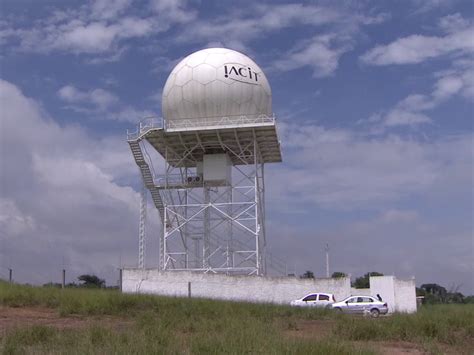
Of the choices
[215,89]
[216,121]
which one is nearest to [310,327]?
[216,121]

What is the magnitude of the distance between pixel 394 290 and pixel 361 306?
20.3 feet

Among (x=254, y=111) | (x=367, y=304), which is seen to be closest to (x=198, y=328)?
Answer: (x=367, y=304)

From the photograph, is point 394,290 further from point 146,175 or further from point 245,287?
point 146,175

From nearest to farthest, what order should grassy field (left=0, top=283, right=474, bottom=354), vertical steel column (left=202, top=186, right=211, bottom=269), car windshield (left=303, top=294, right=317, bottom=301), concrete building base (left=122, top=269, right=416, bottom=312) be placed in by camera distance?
grassy field (left=0, top=283, right=474, bottom=354) < concrete building base (left=122, top=269, right=416, bottom=312) < car windshield (left=303, top=294, right=317, bottom=301) < vertical steel column (left=202, top=186, right=211, bottom=269)

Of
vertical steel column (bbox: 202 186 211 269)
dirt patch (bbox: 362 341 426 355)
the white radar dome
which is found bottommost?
dirt patch (bbox: 362 341 426 355)

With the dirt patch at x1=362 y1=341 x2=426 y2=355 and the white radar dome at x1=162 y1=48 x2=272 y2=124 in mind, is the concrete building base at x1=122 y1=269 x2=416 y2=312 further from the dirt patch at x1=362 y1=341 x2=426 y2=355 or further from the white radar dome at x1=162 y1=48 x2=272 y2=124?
the dirt patch at x1=362 y1=341 x2=426 y2=355

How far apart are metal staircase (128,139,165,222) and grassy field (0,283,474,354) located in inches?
722

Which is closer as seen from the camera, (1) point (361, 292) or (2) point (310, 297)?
(2) point (310, 297)

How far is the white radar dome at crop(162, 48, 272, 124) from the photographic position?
41.1 m

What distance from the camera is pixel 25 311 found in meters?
20.8

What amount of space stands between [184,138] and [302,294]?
44.5 feet

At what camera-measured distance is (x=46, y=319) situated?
746 inches

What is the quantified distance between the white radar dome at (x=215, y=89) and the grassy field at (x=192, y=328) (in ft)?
64.4

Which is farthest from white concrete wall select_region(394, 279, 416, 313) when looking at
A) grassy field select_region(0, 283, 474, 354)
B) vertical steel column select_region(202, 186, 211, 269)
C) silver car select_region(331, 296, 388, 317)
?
grassy field select_region(0, 283, 474, 354)
